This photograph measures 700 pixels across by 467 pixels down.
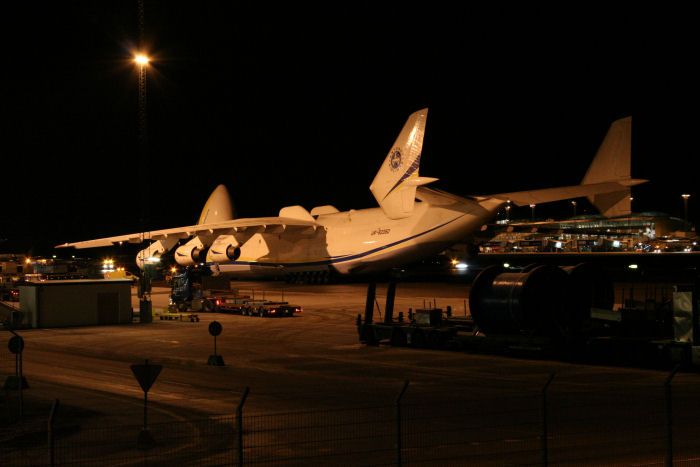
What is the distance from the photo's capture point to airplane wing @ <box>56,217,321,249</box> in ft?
131

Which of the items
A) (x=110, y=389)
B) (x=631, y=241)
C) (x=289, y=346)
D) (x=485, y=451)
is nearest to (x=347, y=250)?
(x=289, y=346)

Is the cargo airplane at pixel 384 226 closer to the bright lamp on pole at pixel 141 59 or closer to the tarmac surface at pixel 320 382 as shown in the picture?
the bright lamp on pole at pixel 141 59

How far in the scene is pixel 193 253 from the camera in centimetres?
4775

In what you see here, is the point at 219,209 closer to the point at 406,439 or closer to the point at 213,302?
the point at 213,302

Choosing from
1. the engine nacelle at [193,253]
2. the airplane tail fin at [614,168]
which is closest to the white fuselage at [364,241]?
the engine nacelle at [193,253]

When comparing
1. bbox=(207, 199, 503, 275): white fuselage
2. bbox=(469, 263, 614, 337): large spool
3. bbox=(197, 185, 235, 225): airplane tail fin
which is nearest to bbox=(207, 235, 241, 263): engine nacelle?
bbox=(207, 199, 503, 275): white fuselage

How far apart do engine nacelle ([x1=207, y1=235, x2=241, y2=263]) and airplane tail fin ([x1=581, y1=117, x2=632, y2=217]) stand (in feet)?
75.5

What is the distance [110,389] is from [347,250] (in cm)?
2796

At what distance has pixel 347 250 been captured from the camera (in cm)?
4275

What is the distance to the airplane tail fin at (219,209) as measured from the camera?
2030 inches

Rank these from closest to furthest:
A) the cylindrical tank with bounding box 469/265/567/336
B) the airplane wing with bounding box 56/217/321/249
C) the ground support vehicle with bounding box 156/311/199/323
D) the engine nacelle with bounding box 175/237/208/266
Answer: the cylindrical tank with bounding box 469/265/567/336 → the ground support vehicle with bounding box 156/311/199/323 → the airplane wing with bounding box 56/217/321/249 → the engine nacelle with bounding box 175/237/208/266

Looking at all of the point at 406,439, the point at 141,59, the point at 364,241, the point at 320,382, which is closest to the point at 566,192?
the point at 364,241

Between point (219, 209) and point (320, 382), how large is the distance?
120 feet

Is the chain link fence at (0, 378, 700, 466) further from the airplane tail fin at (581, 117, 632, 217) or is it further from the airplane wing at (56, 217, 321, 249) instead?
the airplane wing at (56, 217, 321, 249)
